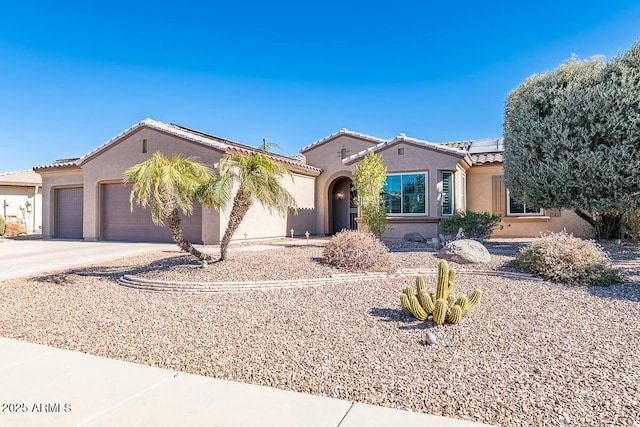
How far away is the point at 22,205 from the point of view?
28922 mm

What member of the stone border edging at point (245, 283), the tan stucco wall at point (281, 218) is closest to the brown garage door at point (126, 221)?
the tan stucco wall at point (281, 218)

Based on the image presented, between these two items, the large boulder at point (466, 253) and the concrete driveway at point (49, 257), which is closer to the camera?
the large boulder at point (466, 253)

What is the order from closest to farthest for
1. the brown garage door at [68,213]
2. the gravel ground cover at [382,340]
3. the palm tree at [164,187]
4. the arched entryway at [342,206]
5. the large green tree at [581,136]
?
1. the gravel ground cover at [382,340]
2. the palm tree at [164,187]
3. the large green tree at [581,136]
4. the brown garage door at [68,213]
5. the arched entryway at [342,206]

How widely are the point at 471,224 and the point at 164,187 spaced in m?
11.9

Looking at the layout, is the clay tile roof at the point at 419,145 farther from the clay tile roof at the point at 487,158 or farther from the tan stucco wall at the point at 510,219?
the tan stucco wall at the point at 510,219

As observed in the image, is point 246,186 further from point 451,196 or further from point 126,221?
point 126,221

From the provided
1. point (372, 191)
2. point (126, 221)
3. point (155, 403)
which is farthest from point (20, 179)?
point (155, 403)

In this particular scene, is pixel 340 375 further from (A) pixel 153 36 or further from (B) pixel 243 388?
(A) pixel 153 36

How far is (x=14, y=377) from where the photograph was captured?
4.25 metres

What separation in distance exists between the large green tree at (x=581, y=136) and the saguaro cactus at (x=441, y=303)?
354 inches

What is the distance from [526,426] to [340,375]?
1816mm

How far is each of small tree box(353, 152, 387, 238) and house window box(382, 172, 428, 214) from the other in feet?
8.44

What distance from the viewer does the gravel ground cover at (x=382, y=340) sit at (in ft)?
12.4

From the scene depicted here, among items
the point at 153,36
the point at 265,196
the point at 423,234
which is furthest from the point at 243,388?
the point at 153,36
